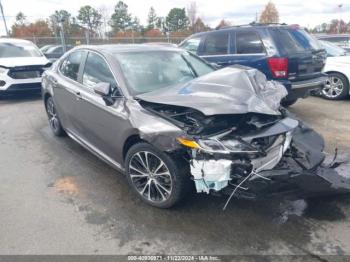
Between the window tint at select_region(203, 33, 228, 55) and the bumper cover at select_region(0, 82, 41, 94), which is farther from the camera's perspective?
the bumper cover at select_region(0, 82, 41, 94)

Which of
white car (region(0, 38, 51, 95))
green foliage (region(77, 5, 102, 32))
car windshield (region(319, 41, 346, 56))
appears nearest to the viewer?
car windshield (region(319, 41, 346, 56))

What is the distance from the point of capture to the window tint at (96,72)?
3831 mm

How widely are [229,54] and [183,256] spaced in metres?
5.15

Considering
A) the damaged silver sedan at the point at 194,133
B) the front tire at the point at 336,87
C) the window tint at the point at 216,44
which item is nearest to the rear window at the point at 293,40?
the window tint at the point at 216,44

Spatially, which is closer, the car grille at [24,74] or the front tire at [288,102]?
the front tire at [288,102]

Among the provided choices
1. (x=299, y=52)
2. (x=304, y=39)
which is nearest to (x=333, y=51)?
(x=304, y=39)

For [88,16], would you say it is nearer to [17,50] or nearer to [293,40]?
[17,50]

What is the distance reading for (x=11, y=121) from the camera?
23.1 ft

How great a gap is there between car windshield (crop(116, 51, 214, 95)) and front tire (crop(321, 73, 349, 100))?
479cm

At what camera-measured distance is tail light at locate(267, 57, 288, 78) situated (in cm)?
591

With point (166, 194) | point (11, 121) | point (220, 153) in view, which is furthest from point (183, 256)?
point (11, 121)

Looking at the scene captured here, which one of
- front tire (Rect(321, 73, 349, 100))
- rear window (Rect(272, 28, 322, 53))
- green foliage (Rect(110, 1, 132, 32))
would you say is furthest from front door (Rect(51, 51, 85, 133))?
green foliage (Rect(110, 1, 132, 32))

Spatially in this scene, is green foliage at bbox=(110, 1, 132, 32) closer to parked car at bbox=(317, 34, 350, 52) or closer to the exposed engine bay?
parked car at bbox=(317, 34, 350, 52)

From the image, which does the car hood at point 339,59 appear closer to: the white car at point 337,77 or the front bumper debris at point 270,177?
the white car at point 337,77
